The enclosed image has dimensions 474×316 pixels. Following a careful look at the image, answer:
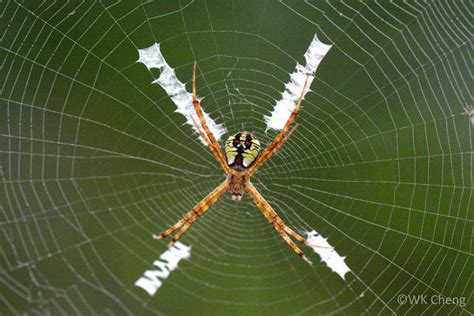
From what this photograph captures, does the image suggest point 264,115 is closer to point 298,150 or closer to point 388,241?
point 298,150

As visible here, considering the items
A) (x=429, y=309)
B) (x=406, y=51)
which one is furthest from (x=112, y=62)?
(x=429, y=309)

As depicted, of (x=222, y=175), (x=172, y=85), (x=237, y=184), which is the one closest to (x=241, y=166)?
(x=237, y=184)

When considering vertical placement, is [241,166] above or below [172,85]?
below

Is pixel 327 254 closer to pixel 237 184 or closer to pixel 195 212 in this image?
pixel 237 184

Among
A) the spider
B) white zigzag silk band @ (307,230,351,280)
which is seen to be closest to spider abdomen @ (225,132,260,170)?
the spider

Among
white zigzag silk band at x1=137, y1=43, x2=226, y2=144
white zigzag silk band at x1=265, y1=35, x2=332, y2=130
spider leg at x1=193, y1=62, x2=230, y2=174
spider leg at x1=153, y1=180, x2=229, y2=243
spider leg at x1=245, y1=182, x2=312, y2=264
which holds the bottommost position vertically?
spider leg at x1=153, y1=180, x2=229, y2=243

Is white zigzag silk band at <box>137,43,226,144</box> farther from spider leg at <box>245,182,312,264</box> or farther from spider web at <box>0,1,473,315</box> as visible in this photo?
spider web at <box>0,1,473,315</box>
